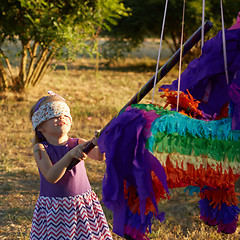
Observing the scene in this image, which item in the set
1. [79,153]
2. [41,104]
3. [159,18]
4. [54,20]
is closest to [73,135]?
[54,20]

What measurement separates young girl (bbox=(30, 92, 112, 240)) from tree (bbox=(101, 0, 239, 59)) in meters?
8.59

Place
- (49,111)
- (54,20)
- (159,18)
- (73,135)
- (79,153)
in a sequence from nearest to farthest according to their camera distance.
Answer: (79,153)
(49,111)
(73,135)
(54,20)
(159,18)

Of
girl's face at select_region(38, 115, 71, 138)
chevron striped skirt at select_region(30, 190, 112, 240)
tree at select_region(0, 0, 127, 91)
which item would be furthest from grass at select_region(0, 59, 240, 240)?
girl's face at select_region(38, 115, 71, 138)

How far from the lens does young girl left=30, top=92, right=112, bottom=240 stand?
177 cm

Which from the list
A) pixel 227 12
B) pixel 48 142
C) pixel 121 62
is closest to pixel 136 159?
pixel 48 142

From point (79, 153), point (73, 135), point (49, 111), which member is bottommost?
point (73, 135)

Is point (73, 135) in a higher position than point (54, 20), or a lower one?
lower

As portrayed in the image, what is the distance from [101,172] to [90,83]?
542 cm

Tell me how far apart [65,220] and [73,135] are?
3.26 meters

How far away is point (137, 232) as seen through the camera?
1377mm

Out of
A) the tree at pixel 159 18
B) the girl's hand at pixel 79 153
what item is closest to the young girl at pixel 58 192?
the girl's hand at pixel 79 153

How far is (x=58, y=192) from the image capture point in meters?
1.81

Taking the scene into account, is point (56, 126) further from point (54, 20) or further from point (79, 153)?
point (54, 20)

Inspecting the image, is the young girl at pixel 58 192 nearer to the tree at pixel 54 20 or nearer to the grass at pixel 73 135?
the grass at pixel 73 135
